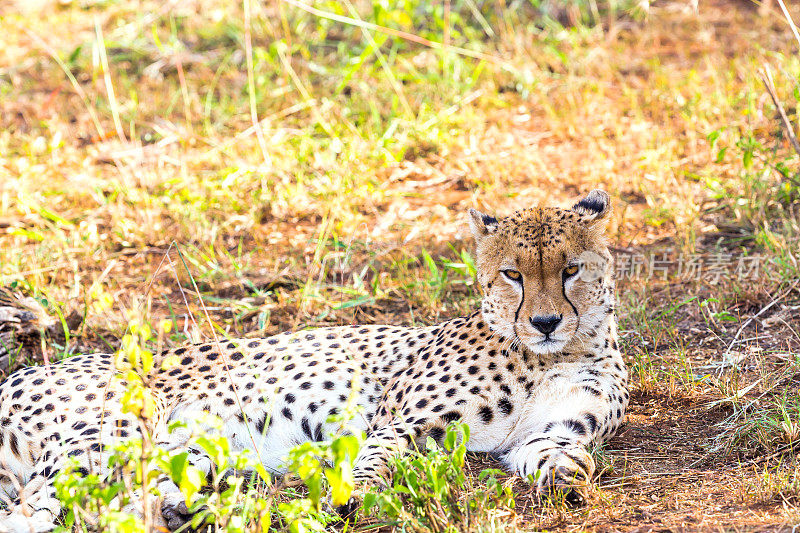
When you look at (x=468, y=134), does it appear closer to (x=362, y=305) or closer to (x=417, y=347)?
(x=362, y=305)

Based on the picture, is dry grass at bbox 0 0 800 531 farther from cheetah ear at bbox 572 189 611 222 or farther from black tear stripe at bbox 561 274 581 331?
cheetah ear at bbox 572 189 611 222

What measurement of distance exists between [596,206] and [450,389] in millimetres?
955

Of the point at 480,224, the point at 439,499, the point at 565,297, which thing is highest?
the point at 480,224

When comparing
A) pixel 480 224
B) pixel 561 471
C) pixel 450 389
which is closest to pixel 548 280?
pixel 480 224

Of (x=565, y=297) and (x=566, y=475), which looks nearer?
(x=566, y=475)

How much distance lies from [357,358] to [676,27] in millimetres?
5258

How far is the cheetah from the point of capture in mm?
3174

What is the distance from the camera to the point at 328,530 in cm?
273

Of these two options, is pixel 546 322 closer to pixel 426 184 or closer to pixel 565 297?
pixel 565 297

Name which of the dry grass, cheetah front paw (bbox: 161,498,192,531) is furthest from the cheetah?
the dry grass

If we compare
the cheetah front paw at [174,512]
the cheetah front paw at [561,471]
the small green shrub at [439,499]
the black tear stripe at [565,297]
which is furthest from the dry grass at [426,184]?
the cheetah front paw at [174,512]

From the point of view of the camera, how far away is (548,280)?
325cm

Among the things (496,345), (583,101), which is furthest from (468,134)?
(496,345)

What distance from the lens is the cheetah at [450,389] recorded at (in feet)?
10.4
